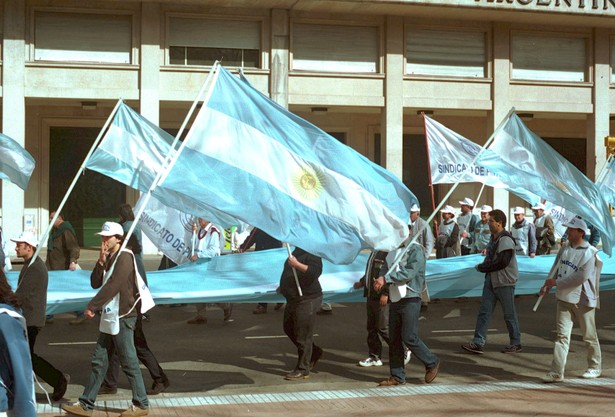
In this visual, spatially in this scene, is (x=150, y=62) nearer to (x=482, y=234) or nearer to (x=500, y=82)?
(x=500, y=82)

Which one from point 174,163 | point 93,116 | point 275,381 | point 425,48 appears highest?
point 425,48

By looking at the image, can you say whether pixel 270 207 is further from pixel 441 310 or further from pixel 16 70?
pixel 16 70

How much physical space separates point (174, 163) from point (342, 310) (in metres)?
7.56

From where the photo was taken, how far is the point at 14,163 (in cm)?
1186

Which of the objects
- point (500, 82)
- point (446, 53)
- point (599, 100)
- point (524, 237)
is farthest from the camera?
point (599, 100)

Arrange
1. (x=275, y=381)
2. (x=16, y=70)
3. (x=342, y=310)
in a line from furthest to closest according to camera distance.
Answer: (x=16, y=70)
(x=342, y=310)
(x=275, y=381)

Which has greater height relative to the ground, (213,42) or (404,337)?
(213,42)

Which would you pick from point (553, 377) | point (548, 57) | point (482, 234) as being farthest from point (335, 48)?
point (553, 377)

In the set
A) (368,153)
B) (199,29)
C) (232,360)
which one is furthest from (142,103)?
(232,360)

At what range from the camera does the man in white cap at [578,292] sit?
952 cm

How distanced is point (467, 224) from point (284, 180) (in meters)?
9.07

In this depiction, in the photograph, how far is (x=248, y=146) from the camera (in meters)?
8.39

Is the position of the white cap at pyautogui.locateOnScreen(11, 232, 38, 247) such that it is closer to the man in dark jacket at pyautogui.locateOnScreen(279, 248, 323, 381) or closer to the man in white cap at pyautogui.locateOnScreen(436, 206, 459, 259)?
the man in dark jacket at pyautogui.locateOnScreen(279, 248, 323, 381)

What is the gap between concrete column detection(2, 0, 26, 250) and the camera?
77.7ft
